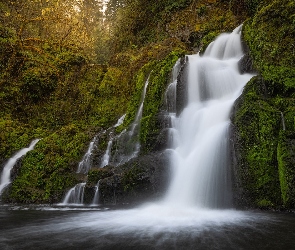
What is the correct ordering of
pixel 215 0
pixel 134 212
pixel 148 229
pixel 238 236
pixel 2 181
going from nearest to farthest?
1. pixel 238 236
2. pixel 148 229
3. pixel 134 212
4. pixel 2 181
5. pixel 215 0

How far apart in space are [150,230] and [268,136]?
3990 mm

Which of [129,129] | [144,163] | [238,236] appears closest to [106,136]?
[129,129]

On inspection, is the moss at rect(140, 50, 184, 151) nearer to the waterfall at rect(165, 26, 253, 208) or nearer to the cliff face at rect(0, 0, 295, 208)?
the cliff face at rect(0, 0, 295, 208)

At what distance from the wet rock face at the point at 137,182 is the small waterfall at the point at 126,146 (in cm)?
182

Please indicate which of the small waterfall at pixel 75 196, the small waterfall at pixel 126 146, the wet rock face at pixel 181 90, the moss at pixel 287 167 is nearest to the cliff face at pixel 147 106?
the moss at pixel 287 167

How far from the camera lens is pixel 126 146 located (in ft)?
35.5

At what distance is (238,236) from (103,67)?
48.1 ft

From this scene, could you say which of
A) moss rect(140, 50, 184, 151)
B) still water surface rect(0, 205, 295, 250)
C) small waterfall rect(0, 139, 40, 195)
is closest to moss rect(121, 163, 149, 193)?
still water surface rect(0, 205, 295, 250)

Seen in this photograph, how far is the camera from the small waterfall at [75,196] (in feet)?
29.1

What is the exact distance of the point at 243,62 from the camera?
11.5 m

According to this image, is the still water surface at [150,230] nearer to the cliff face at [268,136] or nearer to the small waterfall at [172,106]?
the cliff face at [268,136]

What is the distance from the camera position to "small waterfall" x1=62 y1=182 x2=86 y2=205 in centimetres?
887

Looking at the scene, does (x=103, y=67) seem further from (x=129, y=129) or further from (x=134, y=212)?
(x=134, y=212)

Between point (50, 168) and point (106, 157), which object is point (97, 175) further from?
point (50, 168)
